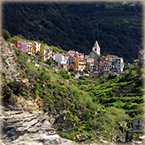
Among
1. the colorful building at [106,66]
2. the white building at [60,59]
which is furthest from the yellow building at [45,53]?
the colorful building at [106,66]

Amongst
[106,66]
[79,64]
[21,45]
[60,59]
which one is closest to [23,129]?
[21,45]

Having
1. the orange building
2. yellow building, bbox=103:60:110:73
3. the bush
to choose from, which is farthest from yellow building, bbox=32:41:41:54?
the bush

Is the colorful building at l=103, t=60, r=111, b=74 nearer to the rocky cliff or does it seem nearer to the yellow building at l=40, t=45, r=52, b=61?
the yellow building at l=40, t=45, r=52, b=61

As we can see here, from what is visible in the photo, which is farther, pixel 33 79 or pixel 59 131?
pixel 33 79

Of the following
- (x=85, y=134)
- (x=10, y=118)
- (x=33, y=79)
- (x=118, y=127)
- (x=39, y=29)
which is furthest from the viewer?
(x=39, y=29)

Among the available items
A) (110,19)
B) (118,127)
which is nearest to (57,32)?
(110,19)

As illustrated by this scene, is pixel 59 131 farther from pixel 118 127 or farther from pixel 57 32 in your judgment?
pixel 57 32

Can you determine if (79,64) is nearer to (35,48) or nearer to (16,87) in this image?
(35,48)
